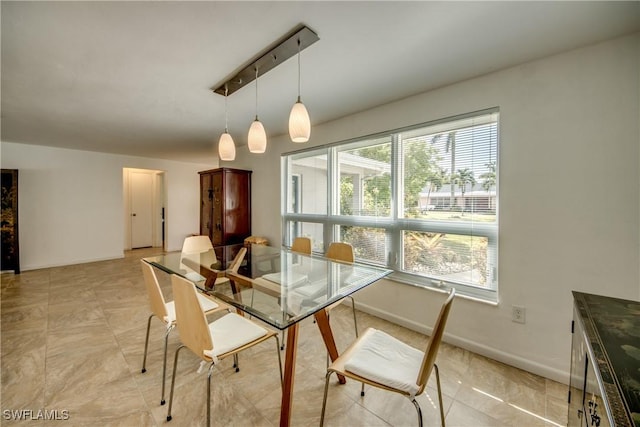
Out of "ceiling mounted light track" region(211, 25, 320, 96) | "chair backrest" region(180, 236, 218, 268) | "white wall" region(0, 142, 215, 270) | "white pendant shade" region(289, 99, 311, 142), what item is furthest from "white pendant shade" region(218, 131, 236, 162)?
"white wall" region(0, 142, 215, 270)

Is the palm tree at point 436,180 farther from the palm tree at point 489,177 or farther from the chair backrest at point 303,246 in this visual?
the chair backrest at point 303,246

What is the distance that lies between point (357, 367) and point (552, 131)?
208 cm

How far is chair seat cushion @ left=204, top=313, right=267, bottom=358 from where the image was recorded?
4.53 feet

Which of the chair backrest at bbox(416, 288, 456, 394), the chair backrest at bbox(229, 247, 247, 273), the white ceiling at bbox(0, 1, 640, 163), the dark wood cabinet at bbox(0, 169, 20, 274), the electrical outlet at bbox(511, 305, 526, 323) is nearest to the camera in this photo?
the chair backrest at bbox(416, 288, 456, 394)

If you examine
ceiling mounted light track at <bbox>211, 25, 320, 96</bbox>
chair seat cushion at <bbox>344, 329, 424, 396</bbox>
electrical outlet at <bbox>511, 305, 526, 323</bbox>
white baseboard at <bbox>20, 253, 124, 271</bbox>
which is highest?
ceiling mounted light track at <bbox>211, 25, 320, 96</bbox>

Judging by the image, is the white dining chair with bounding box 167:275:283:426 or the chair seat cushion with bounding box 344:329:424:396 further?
the white dining chair with bounding box 167:275:283:426

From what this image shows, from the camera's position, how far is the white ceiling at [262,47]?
1.37 m

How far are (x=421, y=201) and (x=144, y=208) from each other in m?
7.31

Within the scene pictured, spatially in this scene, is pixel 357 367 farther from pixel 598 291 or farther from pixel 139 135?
pixel 139 135

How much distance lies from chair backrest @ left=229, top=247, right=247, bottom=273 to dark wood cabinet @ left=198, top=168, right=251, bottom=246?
1.18 meters

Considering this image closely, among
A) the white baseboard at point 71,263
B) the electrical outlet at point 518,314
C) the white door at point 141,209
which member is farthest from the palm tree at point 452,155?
the white door at point 141,209

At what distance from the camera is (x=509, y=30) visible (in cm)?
153

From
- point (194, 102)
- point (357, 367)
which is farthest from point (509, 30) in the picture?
point (194, 102)

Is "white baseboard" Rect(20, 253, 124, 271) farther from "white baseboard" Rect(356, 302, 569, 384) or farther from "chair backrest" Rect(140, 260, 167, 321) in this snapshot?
"white baseboard" Rect(356, 302, 569, 384)
